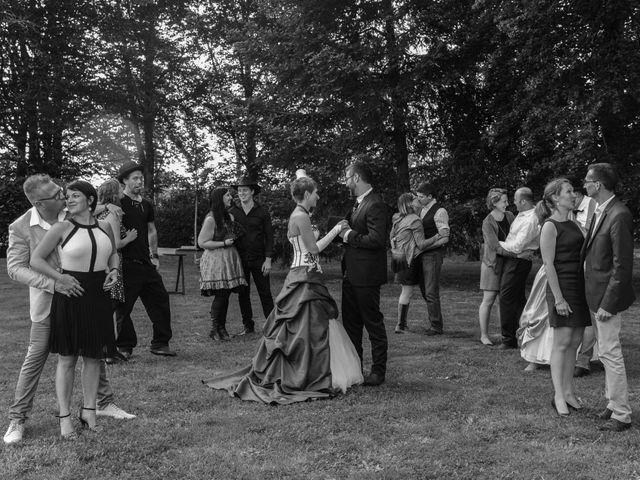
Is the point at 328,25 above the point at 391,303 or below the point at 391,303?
above

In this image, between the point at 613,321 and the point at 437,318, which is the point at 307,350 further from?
the point at 437,318

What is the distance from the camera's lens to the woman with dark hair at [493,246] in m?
7.38

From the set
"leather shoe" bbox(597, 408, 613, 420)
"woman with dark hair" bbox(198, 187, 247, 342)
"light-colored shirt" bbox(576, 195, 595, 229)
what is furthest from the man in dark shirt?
"light-colored shirt" bbox(576, 195, 595, 229)

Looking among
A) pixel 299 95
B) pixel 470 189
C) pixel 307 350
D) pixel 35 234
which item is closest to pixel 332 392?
pixel 307 350

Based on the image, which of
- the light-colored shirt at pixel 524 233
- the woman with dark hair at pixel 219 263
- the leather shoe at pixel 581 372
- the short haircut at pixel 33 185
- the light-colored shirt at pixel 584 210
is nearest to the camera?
the short haircut at pixel 33 185

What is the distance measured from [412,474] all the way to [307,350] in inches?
75.1

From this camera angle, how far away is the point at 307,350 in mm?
5371

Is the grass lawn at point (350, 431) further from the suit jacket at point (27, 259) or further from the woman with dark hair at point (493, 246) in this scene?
the suit jacket at point (27, 259)

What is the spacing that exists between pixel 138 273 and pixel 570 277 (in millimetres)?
4608

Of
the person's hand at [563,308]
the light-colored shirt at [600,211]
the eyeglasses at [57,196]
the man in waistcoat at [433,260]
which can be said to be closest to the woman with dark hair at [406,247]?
the man in waistcoat at [433,260]

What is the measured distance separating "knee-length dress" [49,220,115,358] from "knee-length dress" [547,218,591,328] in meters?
3.52

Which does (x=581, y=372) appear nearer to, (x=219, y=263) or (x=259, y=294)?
(x=259, y=294)

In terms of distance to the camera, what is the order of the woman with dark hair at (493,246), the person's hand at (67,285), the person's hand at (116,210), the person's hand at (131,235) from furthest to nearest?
the woman with dark hair at (493,246) < the person's hand at (131,235) < the person's hand at (116,210) < the person's hand at (67,285)

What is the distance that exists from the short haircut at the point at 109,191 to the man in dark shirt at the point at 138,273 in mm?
A: 376
